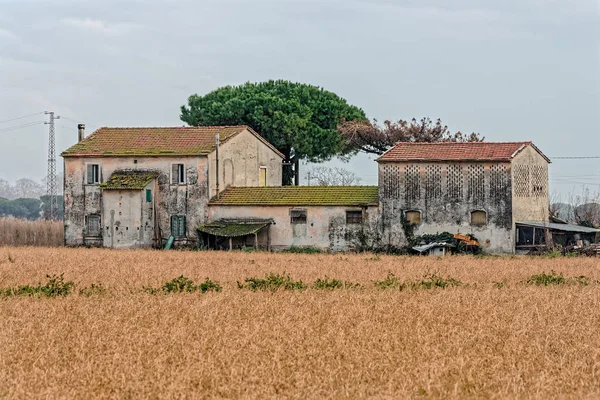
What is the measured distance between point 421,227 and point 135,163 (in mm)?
13441

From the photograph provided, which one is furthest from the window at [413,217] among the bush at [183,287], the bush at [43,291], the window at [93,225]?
the bush at [43,291]

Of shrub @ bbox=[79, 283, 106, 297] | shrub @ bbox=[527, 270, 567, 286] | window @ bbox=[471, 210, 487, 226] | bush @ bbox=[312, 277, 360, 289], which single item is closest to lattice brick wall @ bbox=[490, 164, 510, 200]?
window @ bbox=[471, 210, 487, 226]

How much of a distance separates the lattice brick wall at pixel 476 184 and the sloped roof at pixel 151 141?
11680 millimetres

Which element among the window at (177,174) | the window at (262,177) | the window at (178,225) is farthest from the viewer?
the window at (262,177)

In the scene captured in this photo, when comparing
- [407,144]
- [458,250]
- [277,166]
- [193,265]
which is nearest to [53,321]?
[193,265]

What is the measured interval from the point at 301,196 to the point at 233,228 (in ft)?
10.8

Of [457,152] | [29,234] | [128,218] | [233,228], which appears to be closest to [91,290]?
[233,228]

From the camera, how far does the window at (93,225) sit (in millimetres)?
46656

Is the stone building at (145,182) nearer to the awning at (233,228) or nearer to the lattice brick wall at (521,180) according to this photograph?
the awning at (233,228)

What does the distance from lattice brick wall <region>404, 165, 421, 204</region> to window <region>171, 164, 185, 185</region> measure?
10.2 m

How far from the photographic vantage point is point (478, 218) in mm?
41688

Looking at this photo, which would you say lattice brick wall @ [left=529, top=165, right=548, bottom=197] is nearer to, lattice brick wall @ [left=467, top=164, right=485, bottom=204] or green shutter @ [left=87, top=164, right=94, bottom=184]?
lattice brick wall @ [left=467, top=164, right=485, bottom=204]

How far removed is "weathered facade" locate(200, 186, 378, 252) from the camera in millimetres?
43125

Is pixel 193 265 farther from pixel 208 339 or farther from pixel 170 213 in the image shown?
pixel 208 339
